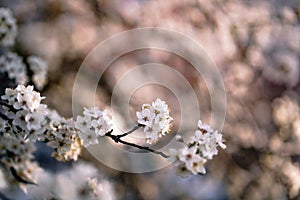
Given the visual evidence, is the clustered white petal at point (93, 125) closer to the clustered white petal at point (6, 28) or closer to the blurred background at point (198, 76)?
the clustered white petal at point (6, 28)

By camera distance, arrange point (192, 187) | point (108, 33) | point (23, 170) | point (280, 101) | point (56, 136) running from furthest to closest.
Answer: point (280, 101) → point (192, 187) → point (108, 33) → point (23, 170) → point (56, 136)

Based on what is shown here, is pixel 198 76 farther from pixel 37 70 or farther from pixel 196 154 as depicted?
pixel 196 154

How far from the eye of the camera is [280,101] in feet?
7.26

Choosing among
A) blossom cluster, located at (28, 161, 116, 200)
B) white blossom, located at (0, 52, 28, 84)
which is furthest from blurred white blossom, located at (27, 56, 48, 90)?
blossom cluster, located at (28, 161, 116, 200)

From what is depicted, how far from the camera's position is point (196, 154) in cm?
90

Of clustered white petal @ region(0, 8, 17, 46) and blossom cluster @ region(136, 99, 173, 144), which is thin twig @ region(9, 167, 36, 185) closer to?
blossom cluster @ region(136, 99, 173, 144)

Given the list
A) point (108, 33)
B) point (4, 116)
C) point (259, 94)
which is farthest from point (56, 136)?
point (259, 94)

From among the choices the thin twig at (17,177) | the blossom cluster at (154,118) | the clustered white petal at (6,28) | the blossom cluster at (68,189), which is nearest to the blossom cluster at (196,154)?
the blossom cluster at (154,118)

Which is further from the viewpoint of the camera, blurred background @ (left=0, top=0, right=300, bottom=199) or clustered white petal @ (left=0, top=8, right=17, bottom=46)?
blurred background @ (left=0, top=0, right=300, bottom=199)

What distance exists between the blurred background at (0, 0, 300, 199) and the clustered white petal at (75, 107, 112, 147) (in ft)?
2.54

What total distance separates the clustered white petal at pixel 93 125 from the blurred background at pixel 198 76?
0.78 m

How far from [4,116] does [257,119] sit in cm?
134

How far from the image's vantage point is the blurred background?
73.9 inches

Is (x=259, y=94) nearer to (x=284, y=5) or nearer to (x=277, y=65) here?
(x=277, y=65)
